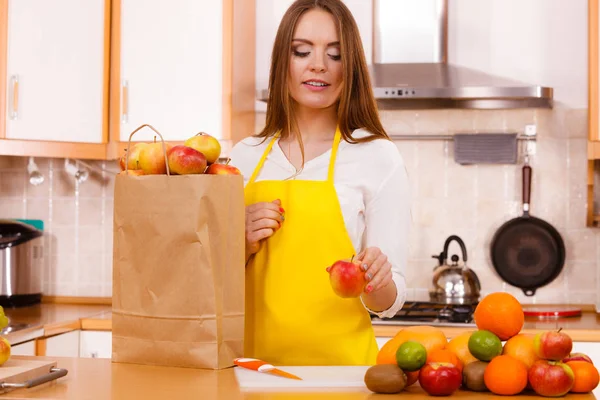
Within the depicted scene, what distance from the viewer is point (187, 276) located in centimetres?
130

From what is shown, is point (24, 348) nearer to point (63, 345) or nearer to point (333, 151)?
point (63, 345)

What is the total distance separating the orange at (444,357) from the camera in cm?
120

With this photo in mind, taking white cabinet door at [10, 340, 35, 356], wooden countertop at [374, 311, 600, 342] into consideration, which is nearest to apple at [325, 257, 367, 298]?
wooden countertop at [374, 311, 600, 342]

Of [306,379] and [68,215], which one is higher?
[68,215]

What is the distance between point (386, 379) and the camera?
3.83ft

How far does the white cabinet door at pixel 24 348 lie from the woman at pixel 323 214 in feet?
3.55

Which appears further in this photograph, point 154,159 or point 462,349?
point 154,159

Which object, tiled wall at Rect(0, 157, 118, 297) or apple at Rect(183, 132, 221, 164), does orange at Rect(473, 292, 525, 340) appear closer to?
apple at Rect(183, 132, 221, 164)

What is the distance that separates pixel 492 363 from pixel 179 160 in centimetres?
56

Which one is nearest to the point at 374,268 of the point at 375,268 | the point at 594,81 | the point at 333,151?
the point at 375,268

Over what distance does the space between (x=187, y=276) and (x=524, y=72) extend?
2.19 m

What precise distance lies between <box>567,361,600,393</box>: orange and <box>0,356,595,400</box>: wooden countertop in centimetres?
1

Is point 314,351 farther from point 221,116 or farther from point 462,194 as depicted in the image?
point 462,194

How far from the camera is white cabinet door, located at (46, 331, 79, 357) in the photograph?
2.62 metres
